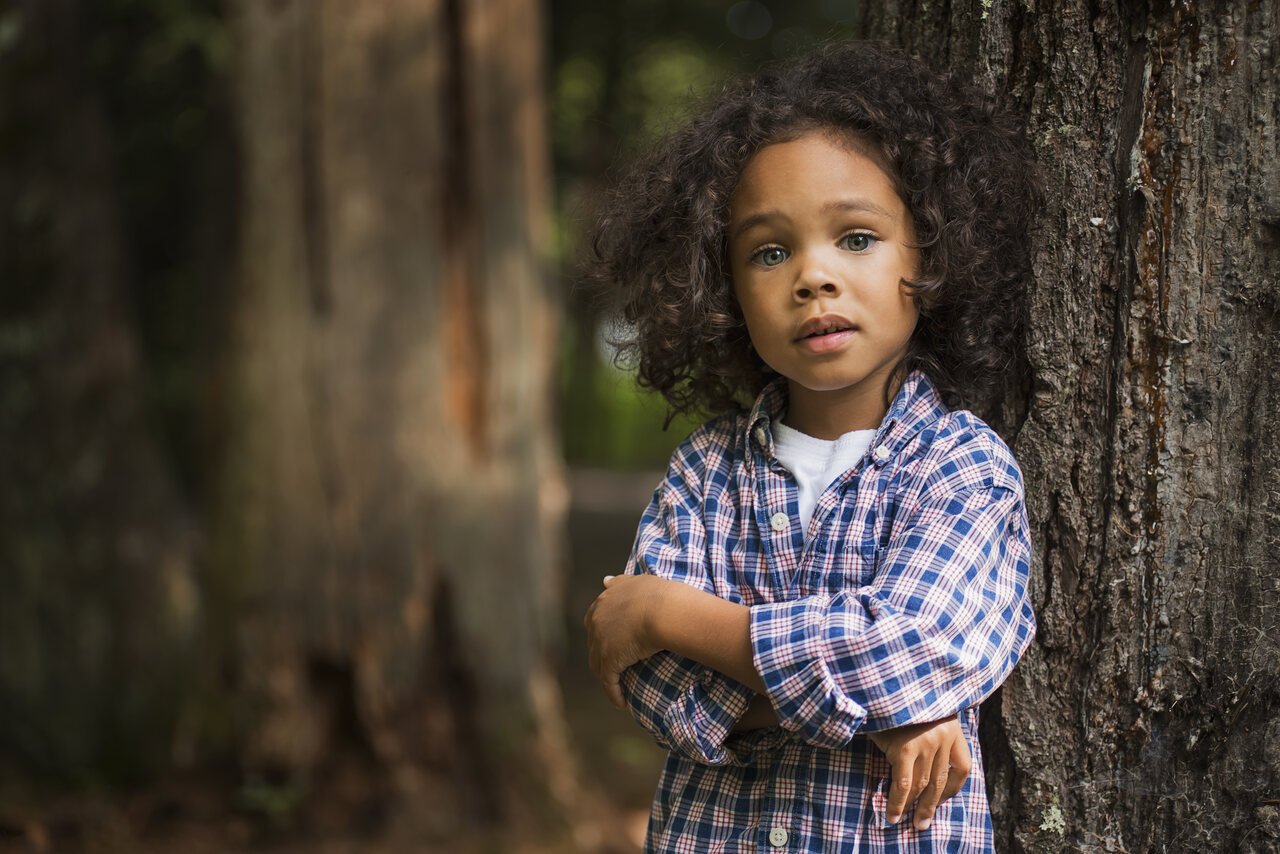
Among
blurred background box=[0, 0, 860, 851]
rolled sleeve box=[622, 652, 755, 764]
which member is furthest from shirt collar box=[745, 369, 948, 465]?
blurred background box=[0, 0, 860, 851]

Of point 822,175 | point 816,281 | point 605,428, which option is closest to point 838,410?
point 816,281

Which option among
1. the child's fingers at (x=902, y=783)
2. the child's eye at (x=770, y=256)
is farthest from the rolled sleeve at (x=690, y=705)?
the child's eye at (x=770, y=256)

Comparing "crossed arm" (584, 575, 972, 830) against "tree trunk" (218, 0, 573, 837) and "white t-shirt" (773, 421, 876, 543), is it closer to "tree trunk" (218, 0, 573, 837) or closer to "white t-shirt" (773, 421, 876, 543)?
"white t-shirt" (773, 421, 876, 543)

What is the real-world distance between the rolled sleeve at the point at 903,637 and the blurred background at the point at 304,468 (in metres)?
3.16

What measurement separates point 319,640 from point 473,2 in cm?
248

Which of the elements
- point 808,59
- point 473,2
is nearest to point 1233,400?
point 808,59

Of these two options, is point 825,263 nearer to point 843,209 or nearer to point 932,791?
point 843,209

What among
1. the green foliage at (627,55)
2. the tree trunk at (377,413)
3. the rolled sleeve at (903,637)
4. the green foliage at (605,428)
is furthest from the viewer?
the green foliage at (605,428)

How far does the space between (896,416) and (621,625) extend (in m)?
0.50

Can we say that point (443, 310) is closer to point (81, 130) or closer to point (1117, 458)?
point (81, 130)

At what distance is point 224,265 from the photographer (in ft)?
15.6

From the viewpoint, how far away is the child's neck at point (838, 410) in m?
1.89

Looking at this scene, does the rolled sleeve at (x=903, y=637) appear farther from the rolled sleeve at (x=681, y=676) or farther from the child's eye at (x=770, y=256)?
the child's eye at (x=770, y=256)

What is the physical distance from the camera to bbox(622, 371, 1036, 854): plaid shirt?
1.59 meters
